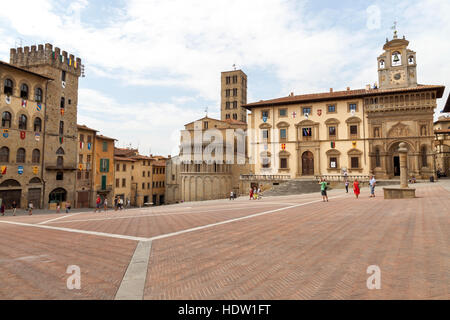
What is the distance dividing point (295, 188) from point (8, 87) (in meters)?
38.6

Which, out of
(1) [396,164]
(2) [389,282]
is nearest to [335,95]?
(1) [396,164]

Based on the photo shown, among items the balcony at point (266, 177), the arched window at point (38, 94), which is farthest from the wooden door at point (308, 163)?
the arched window at point (38, 94)

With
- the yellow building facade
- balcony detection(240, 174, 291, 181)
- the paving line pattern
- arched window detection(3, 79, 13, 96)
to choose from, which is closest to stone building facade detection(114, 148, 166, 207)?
the yellow building facade

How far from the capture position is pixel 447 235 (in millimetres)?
8484

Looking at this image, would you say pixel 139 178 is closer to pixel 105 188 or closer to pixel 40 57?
pixel 105 188

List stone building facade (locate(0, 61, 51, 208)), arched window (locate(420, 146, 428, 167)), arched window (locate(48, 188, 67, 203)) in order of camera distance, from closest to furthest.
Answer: stone building facade (locate(0, 61, 51, 208)) < arched window (locate(420, 146, 428, 167)) < arched window (locate(48, 188, 67, 203))

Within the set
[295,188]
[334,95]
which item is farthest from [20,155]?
[334,95]

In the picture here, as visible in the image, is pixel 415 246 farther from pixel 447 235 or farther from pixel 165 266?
pixel 165 266

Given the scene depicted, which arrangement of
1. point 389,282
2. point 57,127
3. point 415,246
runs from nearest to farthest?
point 389,282 < point 415,246 < point 57,127

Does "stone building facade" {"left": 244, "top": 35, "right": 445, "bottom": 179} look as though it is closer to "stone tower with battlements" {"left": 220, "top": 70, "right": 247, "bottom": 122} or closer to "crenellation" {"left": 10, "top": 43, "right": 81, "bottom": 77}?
"crenellation" {"left": 10, "top": 43, "right": 81, "bottom": 77}

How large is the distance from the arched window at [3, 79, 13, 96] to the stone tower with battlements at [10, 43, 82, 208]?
184 inches

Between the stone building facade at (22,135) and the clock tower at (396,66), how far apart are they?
48.6 metres

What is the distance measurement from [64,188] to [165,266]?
133 ft

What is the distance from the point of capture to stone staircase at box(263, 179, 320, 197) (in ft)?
118
